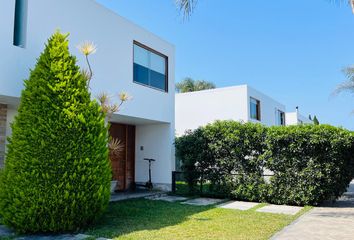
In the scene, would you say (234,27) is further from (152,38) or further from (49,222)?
(49,222)

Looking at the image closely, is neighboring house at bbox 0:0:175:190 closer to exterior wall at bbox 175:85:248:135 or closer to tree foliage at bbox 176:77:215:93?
exterior wall at bbox 175:85:248:135

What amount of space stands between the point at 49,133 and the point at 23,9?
12.7 feet

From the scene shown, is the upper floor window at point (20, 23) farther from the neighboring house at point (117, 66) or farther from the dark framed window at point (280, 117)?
the dark framed window at point (280, 117)

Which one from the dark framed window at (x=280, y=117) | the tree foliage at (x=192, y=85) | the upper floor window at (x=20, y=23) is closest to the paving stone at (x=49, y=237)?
the upper floor window at (x=20, y=23)

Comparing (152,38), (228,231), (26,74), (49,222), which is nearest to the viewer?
(49,222)

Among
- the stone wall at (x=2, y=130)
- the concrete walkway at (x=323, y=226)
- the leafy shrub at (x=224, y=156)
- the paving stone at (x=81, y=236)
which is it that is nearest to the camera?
the paving stone at (x=81, y=236)

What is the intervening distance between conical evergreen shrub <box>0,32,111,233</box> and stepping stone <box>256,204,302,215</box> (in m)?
5.32

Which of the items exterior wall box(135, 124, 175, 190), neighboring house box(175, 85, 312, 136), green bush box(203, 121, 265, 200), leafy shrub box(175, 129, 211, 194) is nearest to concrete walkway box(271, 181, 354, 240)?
green bush box(203, 121, 265, 200)

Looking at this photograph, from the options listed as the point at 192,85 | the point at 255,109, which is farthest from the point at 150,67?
the point at 192,85

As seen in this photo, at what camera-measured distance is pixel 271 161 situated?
36.5 feet

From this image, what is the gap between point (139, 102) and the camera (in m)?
11.7

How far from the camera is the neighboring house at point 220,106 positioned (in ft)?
72.0

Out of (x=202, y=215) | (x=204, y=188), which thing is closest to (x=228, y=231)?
→ (x=202, y=215)

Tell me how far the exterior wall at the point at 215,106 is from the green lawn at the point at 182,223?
12712 millimetres
